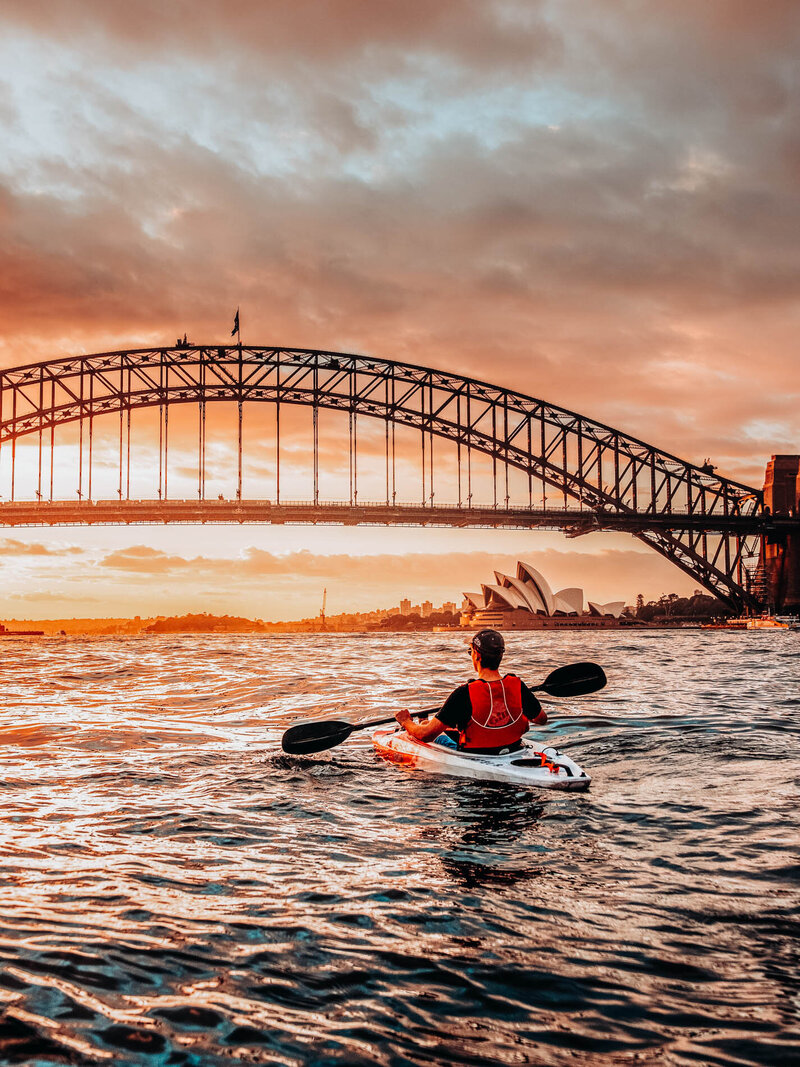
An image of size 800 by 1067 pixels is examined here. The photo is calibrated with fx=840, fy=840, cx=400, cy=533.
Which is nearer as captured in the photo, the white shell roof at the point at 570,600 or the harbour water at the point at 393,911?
the harbour water at the point at 393,911

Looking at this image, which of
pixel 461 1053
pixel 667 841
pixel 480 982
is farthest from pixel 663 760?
pixel 461 1053

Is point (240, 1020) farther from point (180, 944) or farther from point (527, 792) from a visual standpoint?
point (527, 792)

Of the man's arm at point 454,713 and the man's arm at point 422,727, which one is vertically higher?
the man's arm at point 454,713

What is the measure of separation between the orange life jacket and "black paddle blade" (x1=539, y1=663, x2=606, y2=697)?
76.8 inches

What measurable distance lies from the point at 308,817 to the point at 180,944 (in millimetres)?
2543

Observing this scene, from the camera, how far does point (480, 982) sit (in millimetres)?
3412

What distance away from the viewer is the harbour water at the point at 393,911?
→ 9.89 feet

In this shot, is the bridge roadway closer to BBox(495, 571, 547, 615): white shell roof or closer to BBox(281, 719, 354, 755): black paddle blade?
BBox(495, 571, 547, 615): white shell roof

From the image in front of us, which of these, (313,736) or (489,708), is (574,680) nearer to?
(489,708)

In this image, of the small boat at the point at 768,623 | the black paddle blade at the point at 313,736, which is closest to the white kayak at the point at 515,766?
the black paddle blade at the point at 313,736

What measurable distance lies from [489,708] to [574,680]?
2448 millimetres

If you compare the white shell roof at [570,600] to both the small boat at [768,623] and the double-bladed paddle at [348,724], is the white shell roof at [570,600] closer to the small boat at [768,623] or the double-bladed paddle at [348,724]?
the small boat at [768,623]

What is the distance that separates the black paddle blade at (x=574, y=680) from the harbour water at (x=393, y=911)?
691 millimetres

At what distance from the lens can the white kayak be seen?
6949mm
